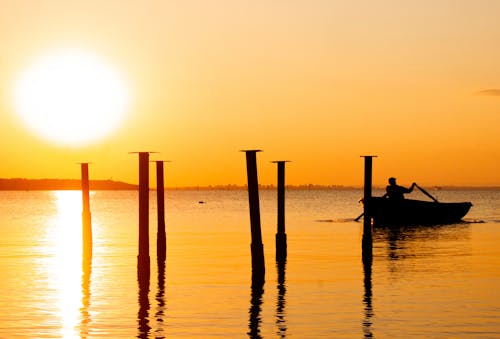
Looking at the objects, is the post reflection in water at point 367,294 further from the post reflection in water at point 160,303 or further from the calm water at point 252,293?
the post reflection in water at point 160,303

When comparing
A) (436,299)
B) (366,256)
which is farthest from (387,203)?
(436,299)

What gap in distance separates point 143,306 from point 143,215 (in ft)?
20.3

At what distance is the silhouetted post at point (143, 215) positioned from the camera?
32.0 metres

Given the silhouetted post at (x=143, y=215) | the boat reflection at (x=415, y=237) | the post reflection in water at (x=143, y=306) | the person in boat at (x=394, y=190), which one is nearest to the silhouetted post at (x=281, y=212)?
the boat reflection at (x=415, y=237)

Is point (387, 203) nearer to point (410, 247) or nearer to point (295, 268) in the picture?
point (410, 247)

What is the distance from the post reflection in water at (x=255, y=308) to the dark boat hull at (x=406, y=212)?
35951mm

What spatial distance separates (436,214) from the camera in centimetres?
7156

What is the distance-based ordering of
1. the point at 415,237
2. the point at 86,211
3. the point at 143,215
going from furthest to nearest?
1. the point at 415,237
2. the point at 86,211
3. the point at 143,215

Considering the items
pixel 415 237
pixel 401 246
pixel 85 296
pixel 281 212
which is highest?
pixel 281 212

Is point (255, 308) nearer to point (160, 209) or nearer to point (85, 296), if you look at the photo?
point (85, 296)

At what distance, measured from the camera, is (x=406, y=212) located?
67.6 m

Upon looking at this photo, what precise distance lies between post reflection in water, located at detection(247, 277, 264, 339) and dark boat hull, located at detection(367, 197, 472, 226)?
3595cm

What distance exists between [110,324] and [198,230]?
46413 mm

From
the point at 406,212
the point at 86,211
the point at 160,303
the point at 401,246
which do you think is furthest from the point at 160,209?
the point at 406,212
